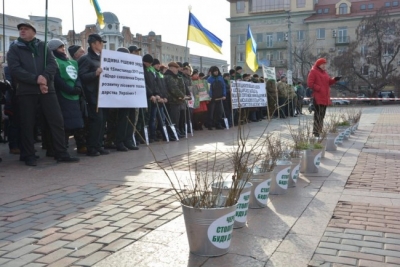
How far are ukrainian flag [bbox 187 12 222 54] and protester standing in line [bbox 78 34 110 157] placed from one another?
4.51 m

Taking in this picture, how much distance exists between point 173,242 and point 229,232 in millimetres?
A: 507

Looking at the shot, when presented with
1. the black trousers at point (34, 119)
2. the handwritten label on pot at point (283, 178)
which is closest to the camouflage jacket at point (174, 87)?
the black trousers at point (34, 119)

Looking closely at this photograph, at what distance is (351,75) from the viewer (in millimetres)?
55125

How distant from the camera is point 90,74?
26.2 feet

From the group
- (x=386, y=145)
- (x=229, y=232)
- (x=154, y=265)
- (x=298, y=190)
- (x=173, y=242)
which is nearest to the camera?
(x=154, y=265)

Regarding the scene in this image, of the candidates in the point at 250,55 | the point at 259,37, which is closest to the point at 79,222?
the point at 250,55

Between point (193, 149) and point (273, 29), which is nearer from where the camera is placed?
point (193, 149)

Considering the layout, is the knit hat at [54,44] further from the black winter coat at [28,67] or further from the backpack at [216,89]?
the backpack at [216,89]

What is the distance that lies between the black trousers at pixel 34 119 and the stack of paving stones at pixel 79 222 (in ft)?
6.23

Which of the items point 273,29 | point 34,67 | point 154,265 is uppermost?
point 273,29

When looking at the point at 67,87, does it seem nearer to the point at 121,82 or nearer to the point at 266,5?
the point at 121,82

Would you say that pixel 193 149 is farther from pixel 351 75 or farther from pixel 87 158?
pixel 351 75

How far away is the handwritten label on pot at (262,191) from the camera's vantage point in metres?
4.50

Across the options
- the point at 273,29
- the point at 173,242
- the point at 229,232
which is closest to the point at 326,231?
the point at 229,232
